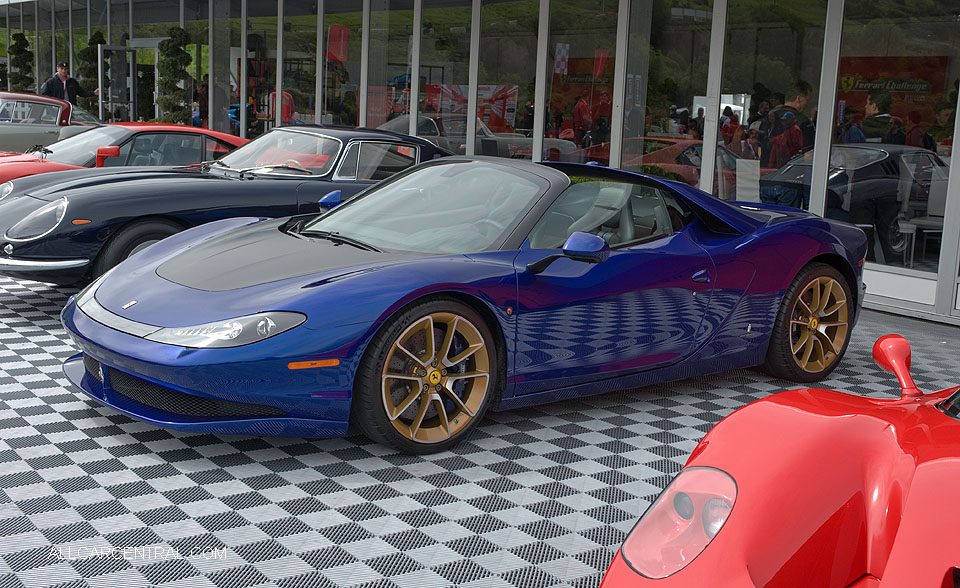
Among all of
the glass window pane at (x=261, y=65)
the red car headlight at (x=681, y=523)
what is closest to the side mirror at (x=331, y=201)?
the red car headlight at (x=681, y=523)

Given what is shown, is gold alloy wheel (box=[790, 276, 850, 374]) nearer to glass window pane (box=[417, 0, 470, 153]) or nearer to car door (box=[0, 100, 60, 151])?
glass window pane (box=[417, 0, 470, 153])

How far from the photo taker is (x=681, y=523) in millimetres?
1891

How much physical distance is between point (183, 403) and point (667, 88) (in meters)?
7.35

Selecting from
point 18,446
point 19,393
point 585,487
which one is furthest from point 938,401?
point 19,393

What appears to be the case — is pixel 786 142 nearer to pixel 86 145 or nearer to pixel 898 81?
pixel 898 81

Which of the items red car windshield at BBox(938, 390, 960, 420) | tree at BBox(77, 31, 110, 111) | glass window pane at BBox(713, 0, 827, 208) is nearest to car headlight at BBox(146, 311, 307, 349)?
red car windshield at BBox(938, 390, 960, 420)

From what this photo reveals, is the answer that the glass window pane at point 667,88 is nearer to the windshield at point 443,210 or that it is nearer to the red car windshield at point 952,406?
the windshield at point 443,210

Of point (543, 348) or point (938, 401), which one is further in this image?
point (543, 348)

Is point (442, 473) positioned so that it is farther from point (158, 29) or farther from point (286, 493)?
point (158, 29)

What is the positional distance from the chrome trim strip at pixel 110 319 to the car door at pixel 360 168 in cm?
319

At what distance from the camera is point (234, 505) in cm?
362

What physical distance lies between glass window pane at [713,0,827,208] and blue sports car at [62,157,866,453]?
3.32m

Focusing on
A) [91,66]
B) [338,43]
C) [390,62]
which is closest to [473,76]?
[390,62]

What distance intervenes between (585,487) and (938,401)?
1.88 m
